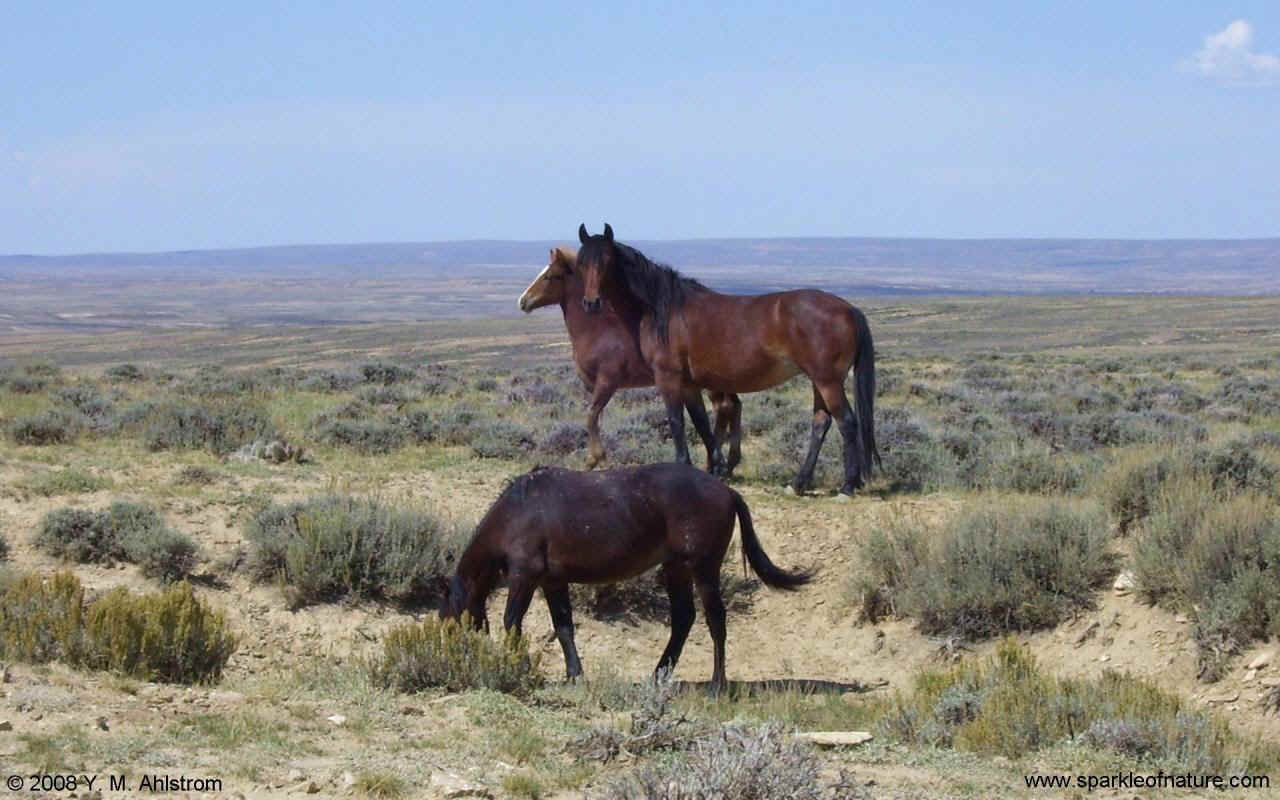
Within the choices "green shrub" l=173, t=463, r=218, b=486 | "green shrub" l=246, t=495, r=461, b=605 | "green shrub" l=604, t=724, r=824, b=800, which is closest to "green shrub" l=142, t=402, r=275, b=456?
"green shrub" l=173, t=463, r=218, b=486

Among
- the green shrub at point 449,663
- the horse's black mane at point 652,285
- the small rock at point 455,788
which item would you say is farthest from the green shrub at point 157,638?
the horse's black mane at point 652,285

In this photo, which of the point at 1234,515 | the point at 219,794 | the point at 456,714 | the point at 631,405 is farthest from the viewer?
the point at 631,405

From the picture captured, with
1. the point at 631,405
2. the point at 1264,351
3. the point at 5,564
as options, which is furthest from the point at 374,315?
the point at 5,564

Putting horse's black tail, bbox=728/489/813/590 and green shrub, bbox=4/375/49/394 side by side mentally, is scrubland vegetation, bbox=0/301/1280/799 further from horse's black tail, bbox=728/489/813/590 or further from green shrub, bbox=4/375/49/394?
green shrub, bbox=4/375/49/394

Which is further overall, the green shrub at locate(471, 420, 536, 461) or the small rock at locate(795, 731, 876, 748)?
the green shrub at locate(471, 420, 536, 461)

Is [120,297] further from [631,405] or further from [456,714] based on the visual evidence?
[456,714]

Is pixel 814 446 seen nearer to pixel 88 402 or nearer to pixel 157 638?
pixel 157 638

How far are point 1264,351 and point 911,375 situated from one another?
18.1 m

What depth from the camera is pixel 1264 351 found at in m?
41.1

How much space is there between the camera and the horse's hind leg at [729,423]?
13.1 m

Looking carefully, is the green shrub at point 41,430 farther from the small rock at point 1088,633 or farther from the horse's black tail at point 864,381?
the small rock at point 1088,633

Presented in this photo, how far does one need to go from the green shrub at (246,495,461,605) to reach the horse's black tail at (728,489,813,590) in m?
2.51

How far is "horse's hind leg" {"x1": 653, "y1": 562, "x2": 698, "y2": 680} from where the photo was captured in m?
8.34

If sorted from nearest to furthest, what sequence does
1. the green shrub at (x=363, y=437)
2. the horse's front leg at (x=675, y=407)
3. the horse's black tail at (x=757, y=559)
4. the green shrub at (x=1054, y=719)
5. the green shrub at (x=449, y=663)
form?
the green shrub at (x=1054, y=719) → the green shrub at (x=449, y=663) → the horse's black tail at (x=757, y=559) → the horse's front leg at (x=675, y=407) → the green shrub at (x=363, y=437)
